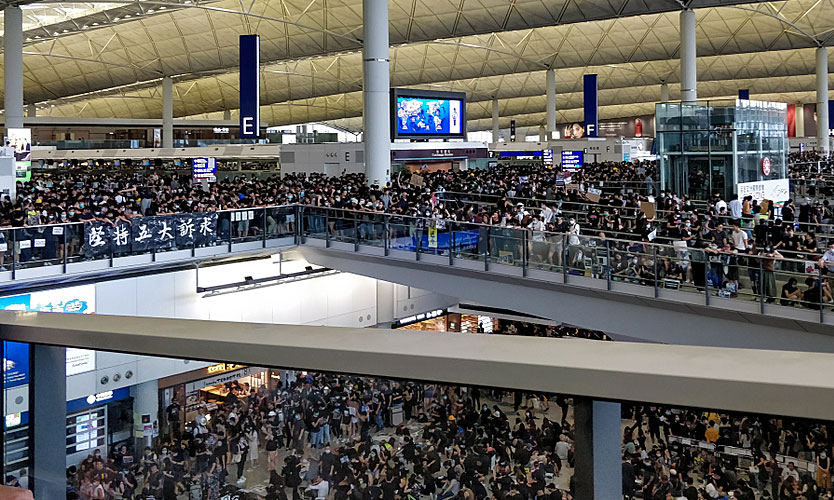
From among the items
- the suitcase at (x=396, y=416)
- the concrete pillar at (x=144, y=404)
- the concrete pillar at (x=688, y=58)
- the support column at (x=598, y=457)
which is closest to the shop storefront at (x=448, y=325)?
the suitcase at (x=396, y=416)

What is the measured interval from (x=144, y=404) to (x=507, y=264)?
1627 centimetres

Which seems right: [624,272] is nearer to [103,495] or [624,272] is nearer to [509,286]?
[509,286]

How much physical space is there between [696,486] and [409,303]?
27.5 m

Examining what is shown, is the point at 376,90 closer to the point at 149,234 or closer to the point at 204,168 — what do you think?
the point at 204,168

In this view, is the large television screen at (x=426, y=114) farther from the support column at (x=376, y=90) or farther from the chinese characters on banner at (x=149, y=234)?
the chinese characters on banner at (x=149, y=234)

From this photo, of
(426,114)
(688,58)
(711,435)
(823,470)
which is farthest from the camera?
(426,114)

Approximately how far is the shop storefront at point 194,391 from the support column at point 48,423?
0.91 ft

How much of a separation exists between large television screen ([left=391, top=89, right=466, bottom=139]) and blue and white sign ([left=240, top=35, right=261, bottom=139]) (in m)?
7.47

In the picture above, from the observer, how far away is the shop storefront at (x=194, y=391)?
216 cm

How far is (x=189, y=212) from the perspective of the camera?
70.8 ft

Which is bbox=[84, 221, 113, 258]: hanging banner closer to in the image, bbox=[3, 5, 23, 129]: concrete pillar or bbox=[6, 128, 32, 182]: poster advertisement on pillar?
bbox=[6, 128, 32, 182]: poster advertisement on pillar

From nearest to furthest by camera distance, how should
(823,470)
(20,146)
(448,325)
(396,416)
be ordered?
(823,470)
(396,416)
(448,325)
(20,146)

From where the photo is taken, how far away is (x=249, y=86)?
33.8 m

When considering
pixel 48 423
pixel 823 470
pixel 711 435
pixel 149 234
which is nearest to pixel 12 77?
pixel 149 234
